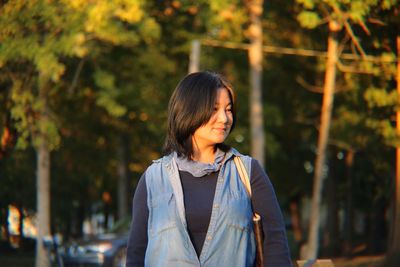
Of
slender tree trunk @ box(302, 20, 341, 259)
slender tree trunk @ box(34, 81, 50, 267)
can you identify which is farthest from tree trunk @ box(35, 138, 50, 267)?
slender tree trunk @ box(302, 20, 341, 259)

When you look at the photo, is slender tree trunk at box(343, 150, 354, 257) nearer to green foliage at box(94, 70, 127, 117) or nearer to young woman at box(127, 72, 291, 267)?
green foliage at box(94, 70, 127, 117)

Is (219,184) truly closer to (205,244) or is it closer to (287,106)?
(205,244)

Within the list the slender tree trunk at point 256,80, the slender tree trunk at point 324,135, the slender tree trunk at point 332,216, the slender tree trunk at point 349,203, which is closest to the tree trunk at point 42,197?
the slender tree trunk at point 256,80

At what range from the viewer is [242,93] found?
30.1 meters

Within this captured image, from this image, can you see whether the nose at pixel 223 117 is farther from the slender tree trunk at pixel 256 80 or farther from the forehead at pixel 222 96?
the slender tree trunk at pixel 256 80

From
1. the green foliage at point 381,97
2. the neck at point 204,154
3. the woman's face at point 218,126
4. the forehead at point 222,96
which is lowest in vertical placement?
the neck at point 204,154

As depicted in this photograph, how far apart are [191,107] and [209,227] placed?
17.9 inches

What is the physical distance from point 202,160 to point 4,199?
26832 millimetres

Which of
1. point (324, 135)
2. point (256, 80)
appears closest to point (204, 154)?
point (256, 80)

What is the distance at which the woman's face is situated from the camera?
398 centimetres

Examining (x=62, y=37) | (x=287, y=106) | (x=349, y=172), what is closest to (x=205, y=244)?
(x=62, y=37)

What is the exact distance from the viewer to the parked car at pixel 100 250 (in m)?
22.9

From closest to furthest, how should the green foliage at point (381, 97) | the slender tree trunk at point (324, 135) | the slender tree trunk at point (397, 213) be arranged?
the slender tree trunk at point (397, 213)
the green foliage at point (381, 97)
the slender tree trunk at point (324, 135)

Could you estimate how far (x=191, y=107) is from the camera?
3990 millimetres
